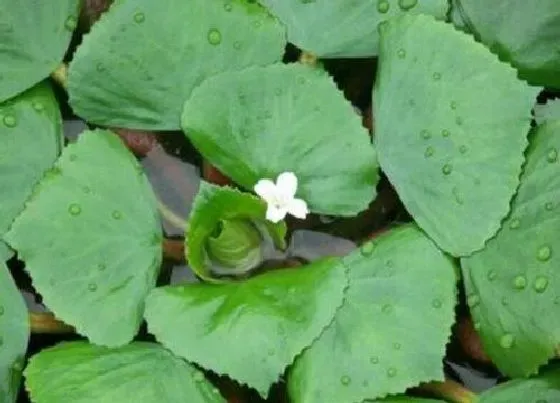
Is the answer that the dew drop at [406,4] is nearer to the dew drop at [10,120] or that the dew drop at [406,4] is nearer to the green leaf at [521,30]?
the green leaf at [521,30]

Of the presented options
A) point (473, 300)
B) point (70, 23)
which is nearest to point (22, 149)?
point (70, 23)

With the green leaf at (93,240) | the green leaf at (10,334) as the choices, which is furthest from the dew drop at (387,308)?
the green leaf at (10,334)

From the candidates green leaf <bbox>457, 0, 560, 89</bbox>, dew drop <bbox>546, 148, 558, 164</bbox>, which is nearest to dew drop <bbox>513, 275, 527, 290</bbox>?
dew drop <bbox>546, 148, 558, 164</bbox>

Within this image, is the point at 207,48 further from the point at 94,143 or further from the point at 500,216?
the point at 500,216

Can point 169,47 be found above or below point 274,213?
above

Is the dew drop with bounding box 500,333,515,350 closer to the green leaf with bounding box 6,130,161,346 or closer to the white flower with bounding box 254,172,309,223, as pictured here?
the white flower with bounding box 254,172,309,223

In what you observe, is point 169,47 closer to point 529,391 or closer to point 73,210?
point 73,210
